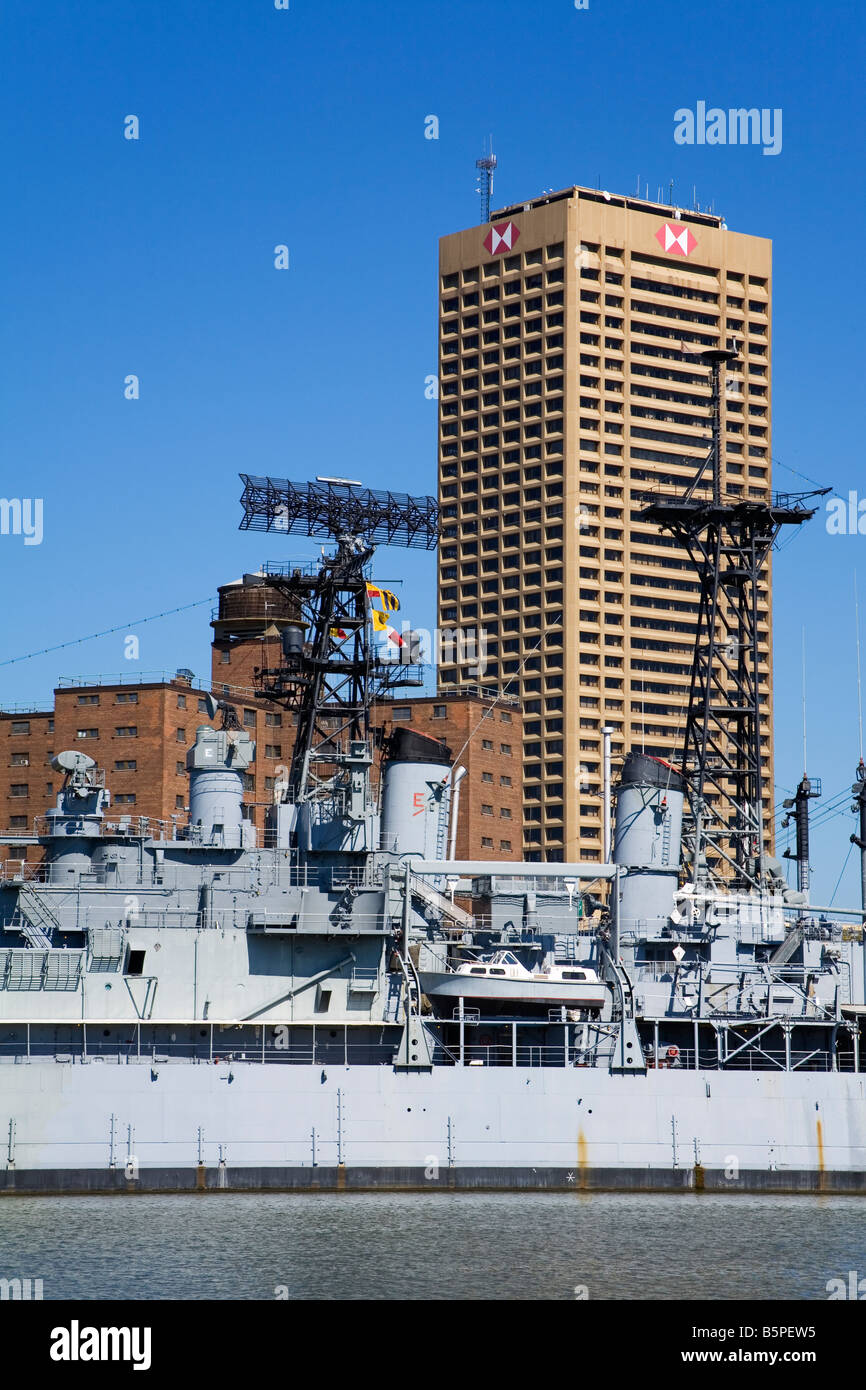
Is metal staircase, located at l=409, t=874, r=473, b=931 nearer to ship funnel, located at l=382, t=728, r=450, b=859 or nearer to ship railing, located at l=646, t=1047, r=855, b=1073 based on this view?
ship funnel, located at l=382, t=728, r=450, b=859

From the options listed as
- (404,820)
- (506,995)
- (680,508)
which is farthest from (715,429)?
(506,995)

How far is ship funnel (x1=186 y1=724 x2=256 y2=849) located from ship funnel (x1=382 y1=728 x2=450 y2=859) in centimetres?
365

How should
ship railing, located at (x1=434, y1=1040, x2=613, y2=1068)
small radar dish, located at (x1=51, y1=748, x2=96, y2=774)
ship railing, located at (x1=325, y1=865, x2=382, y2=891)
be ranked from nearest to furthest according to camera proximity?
ship railing, located at (x1=434, y1=1040, x2=613, y2=1068) < small radar dish, located at (x1=51, y1=748, x2=96, y2=774) < ship railing, located at (x1=325, y1=865, x2=382, y2=891)

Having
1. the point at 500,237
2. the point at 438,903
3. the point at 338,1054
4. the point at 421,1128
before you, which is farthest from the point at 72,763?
the point at 500,237

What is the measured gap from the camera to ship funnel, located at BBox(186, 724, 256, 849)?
41.0 m

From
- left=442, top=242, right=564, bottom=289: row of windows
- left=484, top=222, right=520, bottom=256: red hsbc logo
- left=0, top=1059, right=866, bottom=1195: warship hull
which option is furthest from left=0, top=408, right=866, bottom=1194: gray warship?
left=484, top=222, right=520, bottom=256: red hsbc logo

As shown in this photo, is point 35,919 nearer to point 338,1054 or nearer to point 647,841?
point 338,1054

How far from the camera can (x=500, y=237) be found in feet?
377

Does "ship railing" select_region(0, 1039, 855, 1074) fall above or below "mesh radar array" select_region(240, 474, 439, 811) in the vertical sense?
below

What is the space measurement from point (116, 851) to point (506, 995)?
10010mm

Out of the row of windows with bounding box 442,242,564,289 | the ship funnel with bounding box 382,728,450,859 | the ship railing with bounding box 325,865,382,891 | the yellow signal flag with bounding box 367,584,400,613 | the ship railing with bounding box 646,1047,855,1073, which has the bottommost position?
the ship railing with bounding box 646,1047,855,1073

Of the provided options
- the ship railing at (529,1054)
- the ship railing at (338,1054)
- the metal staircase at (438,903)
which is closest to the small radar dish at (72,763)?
the ship railing at (338,1054)

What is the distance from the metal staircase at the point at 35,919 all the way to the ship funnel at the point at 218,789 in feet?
13.0

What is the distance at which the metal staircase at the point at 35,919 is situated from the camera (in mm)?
38656
